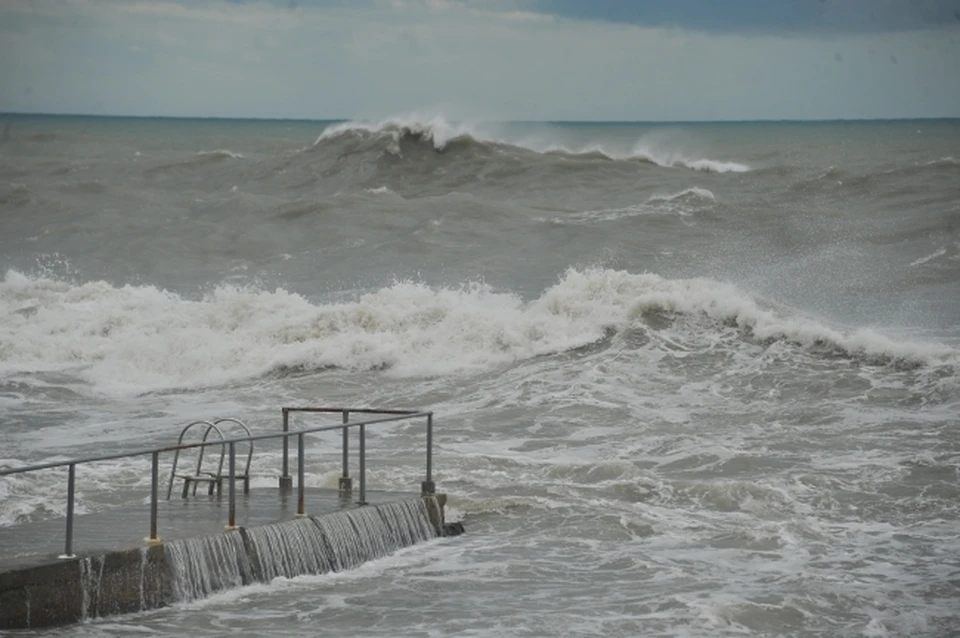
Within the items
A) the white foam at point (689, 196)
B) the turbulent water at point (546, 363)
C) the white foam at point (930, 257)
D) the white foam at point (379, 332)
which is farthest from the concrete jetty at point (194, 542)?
the white foam at point (689, 196)

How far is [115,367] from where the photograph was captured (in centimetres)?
2298

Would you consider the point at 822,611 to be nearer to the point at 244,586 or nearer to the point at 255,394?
the point at 244,586

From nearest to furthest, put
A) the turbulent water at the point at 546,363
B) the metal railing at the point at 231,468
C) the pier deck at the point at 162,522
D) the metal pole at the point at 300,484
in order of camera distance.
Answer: the metal railing at the point at 231,468
the pier deck at the point at 162,522
the turbulent water at the point at 546,363
the metal pole at the point at 300,484

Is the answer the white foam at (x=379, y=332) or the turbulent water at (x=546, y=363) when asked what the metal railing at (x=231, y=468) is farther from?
the white foam at (x=379, y=332)

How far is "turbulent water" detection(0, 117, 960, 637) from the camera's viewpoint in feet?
35.7

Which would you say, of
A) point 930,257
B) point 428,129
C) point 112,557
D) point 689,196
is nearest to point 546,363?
point 112,557

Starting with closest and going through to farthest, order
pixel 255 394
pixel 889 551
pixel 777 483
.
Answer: pixel 889 551 < pixel 777 483 < pixel 255 394

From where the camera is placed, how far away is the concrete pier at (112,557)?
372 inches

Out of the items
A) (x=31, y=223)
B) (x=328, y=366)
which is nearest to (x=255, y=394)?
(x=328, y=366)

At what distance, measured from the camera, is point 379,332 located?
77.4 ft

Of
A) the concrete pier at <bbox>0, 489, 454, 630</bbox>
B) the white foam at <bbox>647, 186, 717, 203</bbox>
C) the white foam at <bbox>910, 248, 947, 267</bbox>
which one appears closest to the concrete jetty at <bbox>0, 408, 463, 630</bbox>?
the concrete pier at <bbox>0, 489, 454, 630</bbox>

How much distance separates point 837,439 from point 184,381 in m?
9.93

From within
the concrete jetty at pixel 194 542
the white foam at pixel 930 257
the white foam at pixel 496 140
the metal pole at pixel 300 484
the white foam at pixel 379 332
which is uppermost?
the white foam at pixel 496 140

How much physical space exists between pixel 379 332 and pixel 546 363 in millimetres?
3342
